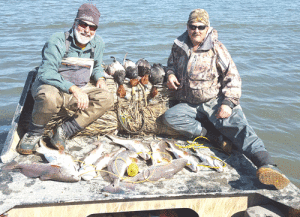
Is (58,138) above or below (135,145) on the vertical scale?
above

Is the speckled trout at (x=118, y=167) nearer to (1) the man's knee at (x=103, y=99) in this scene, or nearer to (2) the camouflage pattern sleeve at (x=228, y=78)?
(1) the man's knee at (x=103, y=99)

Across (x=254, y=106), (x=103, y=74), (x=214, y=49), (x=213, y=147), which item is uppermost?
(x=214, y=49)

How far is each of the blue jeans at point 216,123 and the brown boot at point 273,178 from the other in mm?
439

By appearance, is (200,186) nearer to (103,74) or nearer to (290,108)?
(103,74)

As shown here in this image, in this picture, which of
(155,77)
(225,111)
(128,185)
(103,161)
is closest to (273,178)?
(225,111)

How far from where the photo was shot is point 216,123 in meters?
4.41

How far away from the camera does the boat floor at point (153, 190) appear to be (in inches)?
130

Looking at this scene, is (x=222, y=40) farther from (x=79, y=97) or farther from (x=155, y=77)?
(x=79, y=97)

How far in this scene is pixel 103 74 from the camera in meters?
4.71

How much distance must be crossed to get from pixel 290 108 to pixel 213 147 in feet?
12.9

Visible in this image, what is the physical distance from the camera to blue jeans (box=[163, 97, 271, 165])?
Answer: 4074 mm

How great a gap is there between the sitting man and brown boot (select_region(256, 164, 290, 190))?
0.36 metres

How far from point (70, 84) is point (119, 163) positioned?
1.18 meters

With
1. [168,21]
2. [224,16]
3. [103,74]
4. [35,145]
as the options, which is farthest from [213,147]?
[224,16]
